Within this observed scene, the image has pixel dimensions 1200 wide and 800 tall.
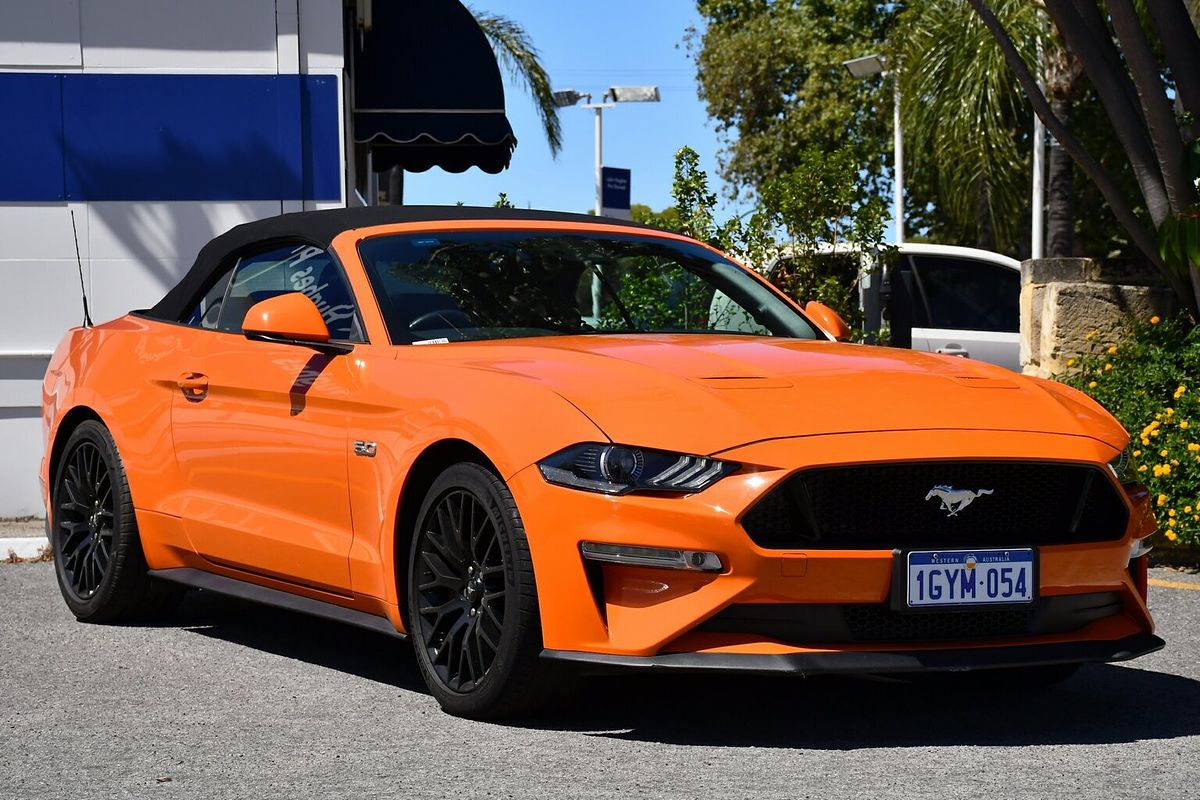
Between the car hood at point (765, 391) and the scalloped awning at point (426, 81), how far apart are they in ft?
24.5

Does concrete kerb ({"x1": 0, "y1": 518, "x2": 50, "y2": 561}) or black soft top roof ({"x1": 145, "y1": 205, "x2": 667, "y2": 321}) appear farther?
concrete kerb ({"x1": 0, "y1": 518, "x2": 50, "y2": 561})

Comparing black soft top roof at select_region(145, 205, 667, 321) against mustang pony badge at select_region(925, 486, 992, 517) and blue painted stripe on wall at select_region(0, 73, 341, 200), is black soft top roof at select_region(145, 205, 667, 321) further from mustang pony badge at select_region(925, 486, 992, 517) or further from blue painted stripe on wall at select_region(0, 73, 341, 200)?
A: blue painted stripe on wall at select_region(0, 73, 341, 200)

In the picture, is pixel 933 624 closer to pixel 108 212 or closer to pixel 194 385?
pixel 194 385

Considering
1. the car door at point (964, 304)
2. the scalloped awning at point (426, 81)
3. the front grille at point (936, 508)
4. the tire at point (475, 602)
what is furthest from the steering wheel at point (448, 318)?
the car door at point (964, 304)

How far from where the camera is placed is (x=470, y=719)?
5.18 metres

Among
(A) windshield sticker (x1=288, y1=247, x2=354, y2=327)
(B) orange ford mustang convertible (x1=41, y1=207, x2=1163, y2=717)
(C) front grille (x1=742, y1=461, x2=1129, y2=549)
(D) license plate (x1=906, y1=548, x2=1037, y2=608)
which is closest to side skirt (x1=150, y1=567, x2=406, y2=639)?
(B) orange ford mustang convertible (x1=41, y1=207, x2=1163, y2=717)

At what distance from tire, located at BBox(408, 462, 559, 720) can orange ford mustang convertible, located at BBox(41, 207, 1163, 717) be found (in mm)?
10

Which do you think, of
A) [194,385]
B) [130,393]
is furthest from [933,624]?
[130,393]

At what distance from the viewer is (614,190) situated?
63.1 ft

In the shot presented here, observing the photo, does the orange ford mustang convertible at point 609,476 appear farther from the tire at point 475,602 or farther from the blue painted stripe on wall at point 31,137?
the blue painted stripe on wall at point 31,137

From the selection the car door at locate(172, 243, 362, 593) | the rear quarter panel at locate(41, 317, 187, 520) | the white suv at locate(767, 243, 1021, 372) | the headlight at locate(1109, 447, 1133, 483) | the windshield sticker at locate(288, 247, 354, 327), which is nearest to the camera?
the headlight at locate(1109, 447, 1133, 483)

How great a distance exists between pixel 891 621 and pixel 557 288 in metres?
1.92

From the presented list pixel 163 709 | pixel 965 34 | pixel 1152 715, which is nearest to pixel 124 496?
pixel 163 709

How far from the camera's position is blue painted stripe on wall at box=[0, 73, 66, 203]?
10945 mm
